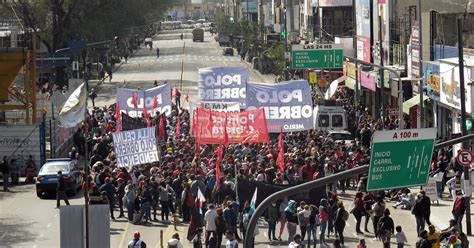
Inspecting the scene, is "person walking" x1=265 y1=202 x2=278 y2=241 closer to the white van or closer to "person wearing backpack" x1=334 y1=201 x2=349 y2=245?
"person wearing backpack" x1=334 y1=201 x2=349 y2=245

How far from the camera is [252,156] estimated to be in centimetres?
3934

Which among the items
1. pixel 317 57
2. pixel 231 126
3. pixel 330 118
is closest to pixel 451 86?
pixel 330 118

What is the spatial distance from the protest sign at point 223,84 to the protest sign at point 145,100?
4.77 feet

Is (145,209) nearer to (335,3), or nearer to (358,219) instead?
(358,219)

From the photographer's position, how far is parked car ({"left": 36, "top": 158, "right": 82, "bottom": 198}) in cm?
3888

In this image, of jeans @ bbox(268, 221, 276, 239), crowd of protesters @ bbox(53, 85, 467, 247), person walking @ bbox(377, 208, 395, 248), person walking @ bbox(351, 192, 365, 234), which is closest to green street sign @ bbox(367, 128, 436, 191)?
crowd of protesters @ bbox(53, 85, 467, 247)

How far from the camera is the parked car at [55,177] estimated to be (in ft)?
128

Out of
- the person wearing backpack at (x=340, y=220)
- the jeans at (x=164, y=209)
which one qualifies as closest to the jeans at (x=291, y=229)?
the person wearing backpack at (x=340, y=220)

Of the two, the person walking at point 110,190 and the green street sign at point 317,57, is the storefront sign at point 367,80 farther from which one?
the person walking at point 110,190

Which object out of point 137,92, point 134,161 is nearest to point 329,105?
point 137,92

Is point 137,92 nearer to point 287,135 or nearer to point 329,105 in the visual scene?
point 287,135

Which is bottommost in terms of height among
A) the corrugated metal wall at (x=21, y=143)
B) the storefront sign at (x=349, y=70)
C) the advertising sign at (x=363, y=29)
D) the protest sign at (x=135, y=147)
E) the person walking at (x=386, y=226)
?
the person walking at (x=386, y=226)

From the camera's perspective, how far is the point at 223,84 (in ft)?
149

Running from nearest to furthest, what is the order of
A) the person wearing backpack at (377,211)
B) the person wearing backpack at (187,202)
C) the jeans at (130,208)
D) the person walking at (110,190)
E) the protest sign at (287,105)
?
the person wearing backpack at (377,211) < the person wearing backpack at (187,202) < the jeans at (130,208) < the person walking at (110,190) < the protest sign at (287,105)
